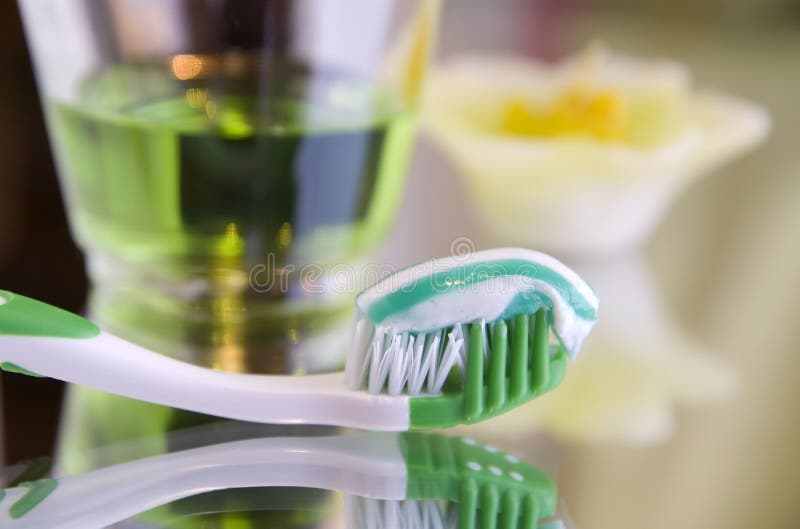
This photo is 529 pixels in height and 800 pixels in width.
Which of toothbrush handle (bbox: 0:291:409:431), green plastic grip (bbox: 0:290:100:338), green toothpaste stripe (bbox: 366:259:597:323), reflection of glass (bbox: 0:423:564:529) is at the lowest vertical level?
reflection of glass (bbox: 0:423:564:529)

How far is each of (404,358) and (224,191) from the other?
0.13 metres

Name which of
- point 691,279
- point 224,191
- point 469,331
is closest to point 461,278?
point 469,331

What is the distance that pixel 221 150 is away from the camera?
0.38 meters

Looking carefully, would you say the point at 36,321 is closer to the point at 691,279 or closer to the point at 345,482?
the point at 345,482

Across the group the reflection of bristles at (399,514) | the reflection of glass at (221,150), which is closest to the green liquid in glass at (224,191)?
the reflection of glass at (221,150)

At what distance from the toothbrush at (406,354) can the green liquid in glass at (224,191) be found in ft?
0.23

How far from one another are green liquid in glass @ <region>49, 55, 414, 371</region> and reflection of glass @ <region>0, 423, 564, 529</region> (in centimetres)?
7

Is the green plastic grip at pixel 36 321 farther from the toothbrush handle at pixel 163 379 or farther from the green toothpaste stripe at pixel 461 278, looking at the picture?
the green toothpaste stripe at pixel 461 278

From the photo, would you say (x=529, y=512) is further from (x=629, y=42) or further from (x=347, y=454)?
(x=629, y=42)

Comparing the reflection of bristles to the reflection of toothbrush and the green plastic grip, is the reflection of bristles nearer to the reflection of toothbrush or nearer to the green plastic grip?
the reflection of toothbrush

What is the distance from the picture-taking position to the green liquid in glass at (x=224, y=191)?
38cm

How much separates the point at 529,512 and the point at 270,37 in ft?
0.76

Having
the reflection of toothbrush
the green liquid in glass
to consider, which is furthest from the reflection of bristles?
the green liquid in glass

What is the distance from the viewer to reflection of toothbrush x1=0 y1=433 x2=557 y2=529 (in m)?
0.28
